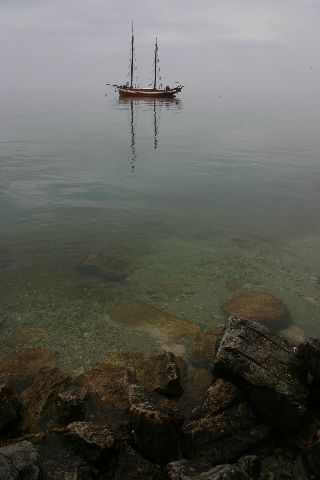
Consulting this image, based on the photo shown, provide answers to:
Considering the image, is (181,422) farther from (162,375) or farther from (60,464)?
(60,464)

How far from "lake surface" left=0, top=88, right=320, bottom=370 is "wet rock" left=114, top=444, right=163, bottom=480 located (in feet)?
15.0

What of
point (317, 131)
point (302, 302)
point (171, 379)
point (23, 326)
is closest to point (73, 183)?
point (23, 326)

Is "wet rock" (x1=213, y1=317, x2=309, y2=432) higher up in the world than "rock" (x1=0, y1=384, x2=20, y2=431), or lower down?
higher up

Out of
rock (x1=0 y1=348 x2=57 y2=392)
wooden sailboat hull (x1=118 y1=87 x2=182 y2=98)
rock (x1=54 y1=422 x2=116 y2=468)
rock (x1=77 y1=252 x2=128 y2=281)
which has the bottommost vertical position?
rock (x1=0 y1=348 x2=57 y2=392)

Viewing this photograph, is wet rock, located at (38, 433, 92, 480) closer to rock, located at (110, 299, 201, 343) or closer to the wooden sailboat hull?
rock, located at (110, 299, 201, 343)

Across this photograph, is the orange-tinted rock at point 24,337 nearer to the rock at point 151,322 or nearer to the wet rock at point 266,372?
the rock at point 151,322

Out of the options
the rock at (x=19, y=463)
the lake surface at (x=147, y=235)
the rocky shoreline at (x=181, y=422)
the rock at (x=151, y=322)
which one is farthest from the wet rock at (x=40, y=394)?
the rock at (x=151, y=322)

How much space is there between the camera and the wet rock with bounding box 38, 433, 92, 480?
8055mm

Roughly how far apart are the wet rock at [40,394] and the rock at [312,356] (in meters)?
6.81

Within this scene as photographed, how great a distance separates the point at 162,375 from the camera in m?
11.3

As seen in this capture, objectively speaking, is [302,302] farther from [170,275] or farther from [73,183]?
[73,183]

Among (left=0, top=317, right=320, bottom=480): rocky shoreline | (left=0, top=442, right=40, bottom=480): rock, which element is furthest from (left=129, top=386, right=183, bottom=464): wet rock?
(left=0, top=442, right=40, bottom=480): rock

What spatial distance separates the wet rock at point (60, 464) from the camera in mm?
8055

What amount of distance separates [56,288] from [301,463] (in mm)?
12504
